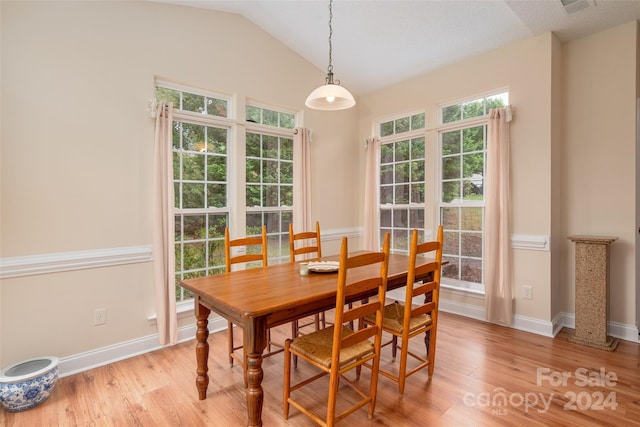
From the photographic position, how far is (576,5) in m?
2.73

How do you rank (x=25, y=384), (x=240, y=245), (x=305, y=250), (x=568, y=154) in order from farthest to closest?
1. (x=568, y=154)
2. (x=305, y=250)
3. (x=240, y=245)
4. (x=25, y=384)

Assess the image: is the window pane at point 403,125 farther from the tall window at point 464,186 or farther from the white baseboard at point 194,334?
the white baseboard at point 194,334

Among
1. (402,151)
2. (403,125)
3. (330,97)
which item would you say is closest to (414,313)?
(330,97)

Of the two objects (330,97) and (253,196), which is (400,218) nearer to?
(253,196)

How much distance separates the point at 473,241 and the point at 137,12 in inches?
160

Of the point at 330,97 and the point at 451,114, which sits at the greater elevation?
the point at 451,114

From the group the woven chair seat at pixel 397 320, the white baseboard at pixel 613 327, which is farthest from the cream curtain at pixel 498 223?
the woven chair seat at pixel 397 320

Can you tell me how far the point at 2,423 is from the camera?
197 cm

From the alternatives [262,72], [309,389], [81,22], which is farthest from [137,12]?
[309,389]

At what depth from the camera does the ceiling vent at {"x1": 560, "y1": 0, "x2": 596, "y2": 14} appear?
106 inches

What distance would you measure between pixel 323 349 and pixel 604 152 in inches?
131

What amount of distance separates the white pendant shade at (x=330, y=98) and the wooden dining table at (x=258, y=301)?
1.30 meters

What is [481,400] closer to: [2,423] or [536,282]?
[536,282]

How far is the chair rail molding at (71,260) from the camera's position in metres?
2.29
